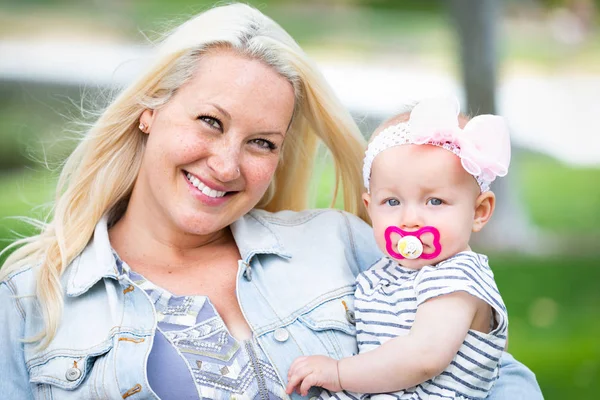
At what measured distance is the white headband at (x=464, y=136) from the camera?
2670mm

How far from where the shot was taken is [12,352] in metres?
2.73

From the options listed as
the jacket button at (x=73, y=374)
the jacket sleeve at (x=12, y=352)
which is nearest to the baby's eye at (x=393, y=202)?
the jacket button at (x=73, y=374)

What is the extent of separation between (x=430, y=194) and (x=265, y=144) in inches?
25.3

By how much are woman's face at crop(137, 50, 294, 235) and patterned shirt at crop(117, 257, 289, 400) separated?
28 cm

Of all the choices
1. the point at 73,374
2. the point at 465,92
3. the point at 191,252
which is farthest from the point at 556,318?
the point at 73,374

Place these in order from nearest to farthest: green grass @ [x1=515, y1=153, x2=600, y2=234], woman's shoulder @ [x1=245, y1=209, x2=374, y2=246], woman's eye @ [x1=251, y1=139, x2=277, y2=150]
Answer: woman's eye @ [x1=251, y1=139, x2=277, y2=150] < woman's shoulder @ [x1=245, y1=209, x2=374, y2=246] < green grass @ [x1=515, y1=153, x2=600, y2=234]

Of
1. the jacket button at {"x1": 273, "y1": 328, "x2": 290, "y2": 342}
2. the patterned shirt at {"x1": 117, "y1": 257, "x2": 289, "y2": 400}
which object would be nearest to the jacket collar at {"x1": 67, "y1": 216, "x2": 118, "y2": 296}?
the patterned shirt at {"x1": 117, "y1": 257, "x2": 289, "y2": 400}

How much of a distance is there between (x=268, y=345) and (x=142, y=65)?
109 cm

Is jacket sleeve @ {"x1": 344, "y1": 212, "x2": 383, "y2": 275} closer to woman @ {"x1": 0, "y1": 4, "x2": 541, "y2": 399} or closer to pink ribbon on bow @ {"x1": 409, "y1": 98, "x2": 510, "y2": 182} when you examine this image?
woman @ {"x1": 0, "y1": 4, "x2": 541, "y2": 399}

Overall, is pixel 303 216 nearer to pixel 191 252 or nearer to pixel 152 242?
pixel 191 252

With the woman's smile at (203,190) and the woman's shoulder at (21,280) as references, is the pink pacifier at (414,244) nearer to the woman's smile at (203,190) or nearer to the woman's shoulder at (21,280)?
the woman's smile at (203,190)

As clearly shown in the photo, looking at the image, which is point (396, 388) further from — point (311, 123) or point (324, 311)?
point (311, 123)

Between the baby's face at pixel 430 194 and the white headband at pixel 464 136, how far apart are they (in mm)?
30

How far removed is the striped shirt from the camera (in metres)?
2.61
